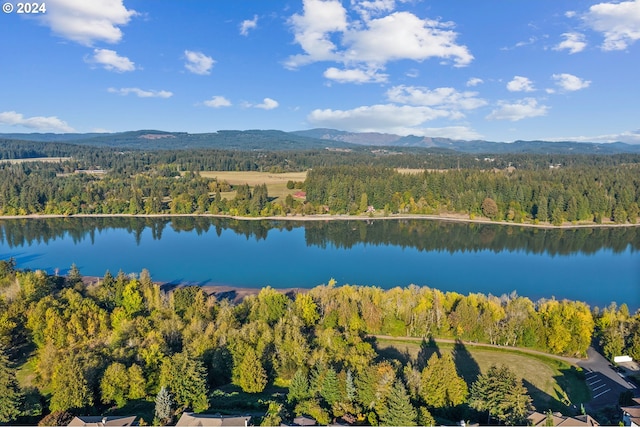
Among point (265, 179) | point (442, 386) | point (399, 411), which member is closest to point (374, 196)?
point (265, 179)

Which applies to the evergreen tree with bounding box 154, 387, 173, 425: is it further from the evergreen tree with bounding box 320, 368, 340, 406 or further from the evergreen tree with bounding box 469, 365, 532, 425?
the evergreen tree with bounding box 469, 365, 532, 425

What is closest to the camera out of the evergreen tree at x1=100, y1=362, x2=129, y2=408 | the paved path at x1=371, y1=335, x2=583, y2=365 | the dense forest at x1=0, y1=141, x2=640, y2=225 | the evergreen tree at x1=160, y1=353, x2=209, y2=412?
the evergreen tree at x1=160, y1=353, x2=209, y2=412

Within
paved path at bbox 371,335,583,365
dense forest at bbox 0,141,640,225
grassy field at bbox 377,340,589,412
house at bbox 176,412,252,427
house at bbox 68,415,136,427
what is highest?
dense forest at bbox 0,141,640,225

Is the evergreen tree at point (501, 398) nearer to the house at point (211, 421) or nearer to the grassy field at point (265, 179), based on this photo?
the house at point (211, 421)

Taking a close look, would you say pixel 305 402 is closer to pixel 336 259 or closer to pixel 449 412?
pixel 449 412

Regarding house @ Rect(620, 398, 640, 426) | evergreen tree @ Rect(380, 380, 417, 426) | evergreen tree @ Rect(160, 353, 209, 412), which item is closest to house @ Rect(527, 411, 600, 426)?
house @ Rect(620, 398, 640, 426)

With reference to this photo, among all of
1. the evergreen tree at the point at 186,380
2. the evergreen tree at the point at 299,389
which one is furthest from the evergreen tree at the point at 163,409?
the evergreen tree at the point at 299,389
